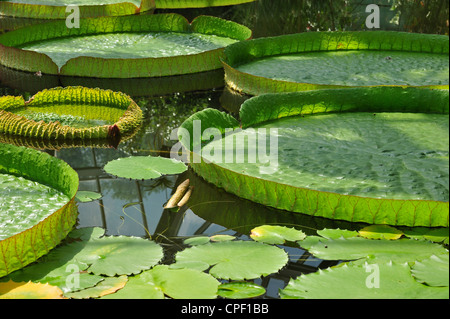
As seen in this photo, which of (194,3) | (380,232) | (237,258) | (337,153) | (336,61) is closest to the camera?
(237,258)

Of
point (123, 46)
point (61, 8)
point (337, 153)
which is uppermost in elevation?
point (61, 8)

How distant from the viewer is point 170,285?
5.68ft

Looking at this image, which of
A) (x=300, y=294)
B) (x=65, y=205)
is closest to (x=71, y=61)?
(x=65, y=205)

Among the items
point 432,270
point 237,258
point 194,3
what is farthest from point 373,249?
point 194,3

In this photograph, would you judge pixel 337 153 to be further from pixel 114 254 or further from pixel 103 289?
pixel 103 289

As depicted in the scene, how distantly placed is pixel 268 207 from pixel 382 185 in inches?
15.7

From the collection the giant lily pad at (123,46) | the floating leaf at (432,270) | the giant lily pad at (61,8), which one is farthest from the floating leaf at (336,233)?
the giant lily pad at (61,8)

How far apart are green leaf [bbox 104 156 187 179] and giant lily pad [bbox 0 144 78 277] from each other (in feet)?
1.07

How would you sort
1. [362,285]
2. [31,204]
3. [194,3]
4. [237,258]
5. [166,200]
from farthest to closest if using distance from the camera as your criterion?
[194,3]
[166,200]
[31,204]
[237,258]
[362,285]

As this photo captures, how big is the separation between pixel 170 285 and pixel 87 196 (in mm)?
802

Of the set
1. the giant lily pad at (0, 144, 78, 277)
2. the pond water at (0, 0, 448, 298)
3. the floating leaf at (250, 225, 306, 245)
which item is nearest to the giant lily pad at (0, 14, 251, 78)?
the pond water at (0, 0, 448, 298)

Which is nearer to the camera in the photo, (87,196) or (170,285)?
(170,285)

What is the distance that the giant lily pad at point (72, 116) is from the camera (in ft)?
9.95

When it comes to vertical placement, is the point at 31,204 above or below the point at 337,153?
below
